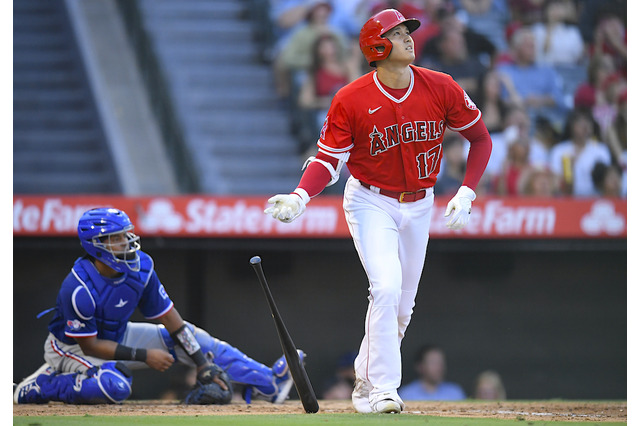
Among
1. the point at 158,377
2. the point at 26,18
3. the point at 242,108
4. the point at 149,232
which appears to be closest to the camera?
the point at 149,232

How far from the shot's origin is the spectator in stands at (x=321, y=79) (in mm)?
9000

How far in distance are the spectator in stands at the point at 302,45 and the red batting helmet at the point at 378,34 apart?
4.92m

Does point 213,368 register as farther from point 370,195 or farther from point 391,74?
point 391,74

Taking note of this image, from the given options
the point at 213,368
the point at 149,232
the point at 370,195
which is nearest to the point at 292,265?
the point at 149,232

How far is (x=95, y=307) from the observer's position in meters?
4.89

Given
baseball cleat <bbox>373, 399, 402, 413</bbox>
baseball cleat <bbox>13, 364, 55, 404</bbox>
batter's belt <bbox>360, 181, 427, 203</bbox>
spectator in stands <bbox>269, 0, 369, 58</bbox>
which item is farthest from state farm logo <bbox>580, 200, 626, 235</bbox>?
baseball cleat <bbox>13, 364, 55, 404</bbox>

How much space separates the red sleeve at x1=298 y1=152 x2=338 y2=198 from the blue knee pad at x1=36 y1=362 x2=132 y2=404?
1554mm

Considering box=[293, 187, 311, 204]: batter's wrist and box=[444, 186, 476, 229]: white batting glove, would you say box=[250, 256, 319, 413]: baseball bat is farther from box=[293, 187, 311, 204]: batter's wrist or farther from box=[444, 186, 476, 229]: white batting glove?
box=[444, 186, 476, 229]: white batting glove

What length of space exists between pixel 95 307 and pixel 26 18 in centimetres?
679

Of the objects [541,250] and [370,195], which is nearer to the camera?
[370,195]

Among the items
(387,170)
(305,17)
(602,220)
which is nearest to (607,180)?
(602,220)

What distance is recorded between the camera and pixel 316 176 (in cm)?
430

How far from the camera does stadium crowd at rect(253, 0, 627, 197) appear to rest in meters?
8.71

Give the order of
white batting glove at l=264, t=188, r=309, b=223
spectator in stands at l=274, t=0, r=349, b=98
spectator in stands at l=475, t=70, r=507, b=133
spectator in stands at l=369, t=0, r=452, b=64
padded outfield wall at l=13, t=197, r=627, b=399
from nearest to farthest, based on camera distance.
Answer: white batting glove at l=264, t=188, r=309, b=223 → padded outfield wall at l=13, t=197, r=627, b=399 → spectator in stands at l=475, t=70, r=507, b=133 → spectator in stands at l=274, t=0, r=349, b=98 → spectator in stands at l=369, t=0, r=452, b=64
